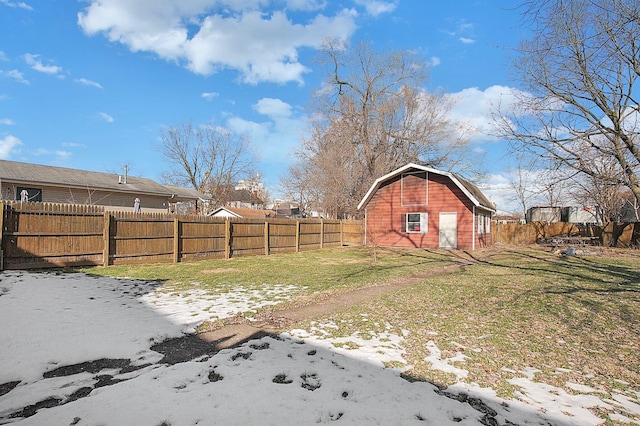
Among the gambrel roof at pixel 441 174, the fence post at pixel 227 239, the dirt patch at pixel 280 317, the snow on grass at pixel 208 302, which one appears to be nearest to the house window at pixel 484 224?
the gambrel roof at pixel 441 174

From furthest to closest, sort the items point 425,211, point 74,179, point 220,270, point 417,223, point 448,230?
point 417,223 < point 425,211 < point 448,230 < point 74,179 < point 220,270

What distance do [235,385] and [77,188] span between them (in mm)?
20289

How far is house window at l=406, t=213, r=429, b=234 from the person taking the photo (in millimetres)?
20047

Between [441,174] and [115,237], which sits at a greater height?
[441,174]

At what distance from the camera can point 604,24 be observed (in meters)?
7.77

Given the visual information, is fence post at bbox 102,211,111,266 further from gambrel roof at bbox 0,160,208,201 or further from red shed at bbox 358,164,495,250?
red shed at bbox 358,164,495,250

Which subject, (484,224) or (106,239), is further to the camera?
(484,224)

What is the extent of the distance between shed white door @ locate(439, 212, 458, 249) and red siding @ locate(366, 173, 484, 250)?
0.17 m

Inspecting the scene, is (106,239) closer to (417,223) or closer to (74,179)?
(74,179)

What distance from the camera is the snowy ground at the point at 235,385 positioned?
2613 millimetres

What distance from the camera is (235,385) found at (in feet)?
10.0

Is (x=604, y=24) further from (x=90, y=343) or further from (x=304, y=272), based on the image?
(x=90, y=343)

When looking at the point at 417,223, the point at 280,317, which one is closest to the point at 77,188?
the point at 280,317

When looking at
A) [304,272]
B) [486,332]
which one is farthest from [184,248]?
[486,332]
